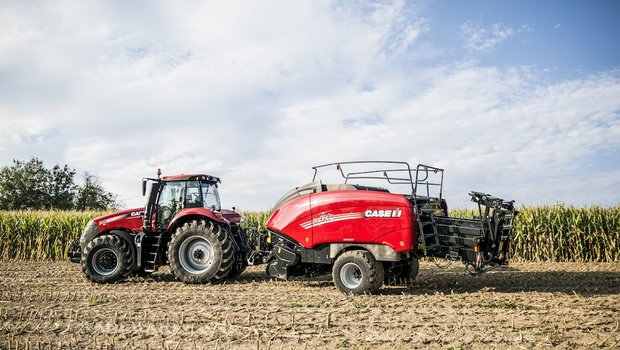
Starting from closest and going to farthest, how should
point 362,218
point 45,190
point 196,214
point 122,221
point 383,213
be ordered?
1. point 383,213
2. point 362,218
3. point 196,214
4. point 122,221
5. point 45,190

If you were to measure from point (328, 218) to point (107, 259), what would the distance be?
17.4ft

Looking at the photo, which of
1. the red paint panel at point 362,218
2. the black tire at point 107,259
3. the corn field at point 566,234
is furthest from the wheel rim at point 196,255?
the corn field at point 566,234

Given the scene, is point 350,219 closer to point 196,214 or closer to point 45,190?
point 196,214

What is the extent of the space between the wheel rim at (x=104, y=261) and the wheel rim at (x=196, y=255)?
5.61ft

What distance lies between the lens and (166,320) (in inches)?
261

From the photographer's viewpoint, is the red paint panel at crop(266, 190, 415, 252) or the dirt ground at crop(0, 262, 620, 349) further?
the red paint panel at crop(266, 190, 415, 252)

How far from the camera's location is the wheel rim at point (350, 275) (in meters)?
8.59

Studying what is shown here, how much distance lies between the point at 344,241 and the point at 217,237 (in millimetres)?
2755

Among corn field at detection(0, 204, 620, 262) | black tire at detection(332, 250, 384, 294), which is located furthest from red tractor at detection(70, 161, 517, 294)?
corn field at detection(0, 204, 620, 262)

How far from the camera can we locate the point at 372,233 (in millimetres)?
8500

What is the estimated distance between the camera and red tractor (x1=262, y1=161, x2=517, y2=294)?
27.5ft

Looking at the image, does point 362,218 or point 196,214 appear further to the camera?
point 196,214

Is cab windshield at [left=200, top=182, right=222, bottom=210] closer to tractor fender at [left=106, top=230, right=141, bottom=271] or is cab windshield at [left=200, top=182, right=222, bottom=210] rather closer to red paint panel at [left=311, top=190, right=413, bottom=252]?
tractor fender at [left=106, top=230, right=141, bottom=271]

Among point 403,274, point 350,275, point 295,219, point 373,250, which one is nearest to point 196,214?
point 295,219
